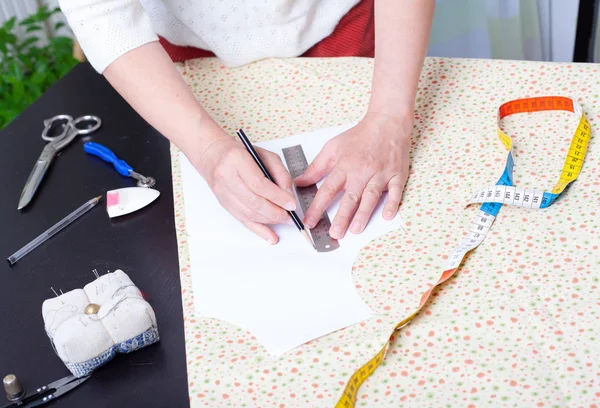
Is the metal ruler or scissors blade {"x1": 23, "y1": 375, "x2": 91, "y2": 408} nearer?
scissors blade {"x1": 23, "y1": 375, "x2": 91, "y2": 408}

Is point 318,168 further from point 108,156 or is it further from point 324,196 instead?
point 108,156

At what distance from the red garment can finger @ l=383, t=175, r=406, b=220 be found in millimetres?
439

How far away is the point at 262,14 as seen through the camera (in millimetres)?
1295

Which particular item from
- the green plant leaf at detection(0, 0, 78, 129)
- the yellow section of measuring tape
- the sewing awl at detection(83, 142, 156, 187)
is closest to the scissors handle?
the sewing awl at detection(83, 142, 156, 187)

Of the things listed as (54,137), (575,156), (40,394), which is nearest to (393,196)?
(575,156)

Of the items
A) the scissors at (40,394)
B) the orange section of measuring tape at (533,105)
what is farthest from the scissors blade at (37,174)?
the orange section of measuring tape at (533,105)

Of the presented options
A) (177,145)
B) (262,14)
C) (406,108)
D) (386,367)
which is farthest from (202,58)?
(386,367)

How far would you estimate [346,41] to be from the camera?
1398mm

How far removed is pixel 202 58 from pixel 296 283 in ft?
2.23

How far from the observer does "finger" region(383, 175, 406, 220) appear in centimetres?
102

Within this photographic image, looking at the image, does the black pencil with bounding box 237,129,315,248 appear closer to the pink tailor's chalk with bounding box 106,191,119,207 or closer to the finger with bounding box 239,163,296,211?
the finger with bounding box 239,163,296,211

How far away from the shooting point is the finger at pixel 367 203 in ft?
3.30

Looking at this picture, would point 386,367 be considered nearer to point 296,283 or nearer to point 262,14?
point 296,283

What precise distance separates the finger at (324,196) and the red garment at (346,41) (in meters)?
0.42
